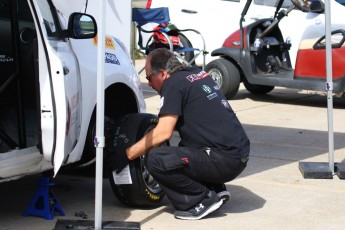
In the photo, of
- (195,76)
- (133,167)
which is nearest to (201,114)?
(195,76)

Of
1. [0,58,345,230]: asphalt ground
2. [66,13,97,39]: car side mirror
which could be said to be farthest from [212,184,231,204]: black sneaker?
[66,13,97,39]: car side mirror

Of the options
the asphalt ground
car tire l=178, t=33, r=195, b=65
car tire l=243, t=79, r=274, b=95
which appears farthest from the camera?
→ car tire l=178, t=33, r=195, b=65

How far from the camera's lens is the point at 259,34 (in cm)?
1217

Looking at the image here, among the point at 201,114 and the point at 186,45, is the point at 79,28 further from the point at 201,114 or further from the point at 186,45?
the point at 186,45

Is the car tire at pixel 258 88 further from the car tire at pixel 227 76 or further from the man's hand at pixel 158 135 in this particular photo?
the man's hand at pixel 158 135

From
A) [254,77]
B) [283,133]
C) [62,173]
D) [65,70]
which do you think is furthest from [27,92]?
[254,77]

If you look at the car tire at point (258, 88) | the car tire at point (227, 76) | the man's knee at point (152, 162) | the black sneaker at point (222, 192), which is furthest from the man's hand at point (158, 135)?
the car tire at point (258, 88)

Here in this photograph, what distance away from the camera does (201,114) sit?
5934 millimetres

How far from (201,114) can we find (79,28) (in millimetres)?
1049

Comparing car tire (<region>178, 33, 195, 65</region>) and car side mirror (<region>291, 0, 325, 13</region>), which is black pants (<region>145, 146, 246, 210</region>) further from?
car tire (<region>178, 33, 195, 65</region>)

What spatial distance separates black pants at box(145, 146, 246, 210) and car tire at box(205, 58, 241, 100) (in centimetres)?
622

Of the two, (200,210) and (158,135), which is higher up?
(158,135)

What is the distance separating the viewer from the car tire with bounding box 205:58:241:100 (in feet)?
40.0

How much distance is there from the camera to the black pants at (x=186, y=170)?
5859mm
